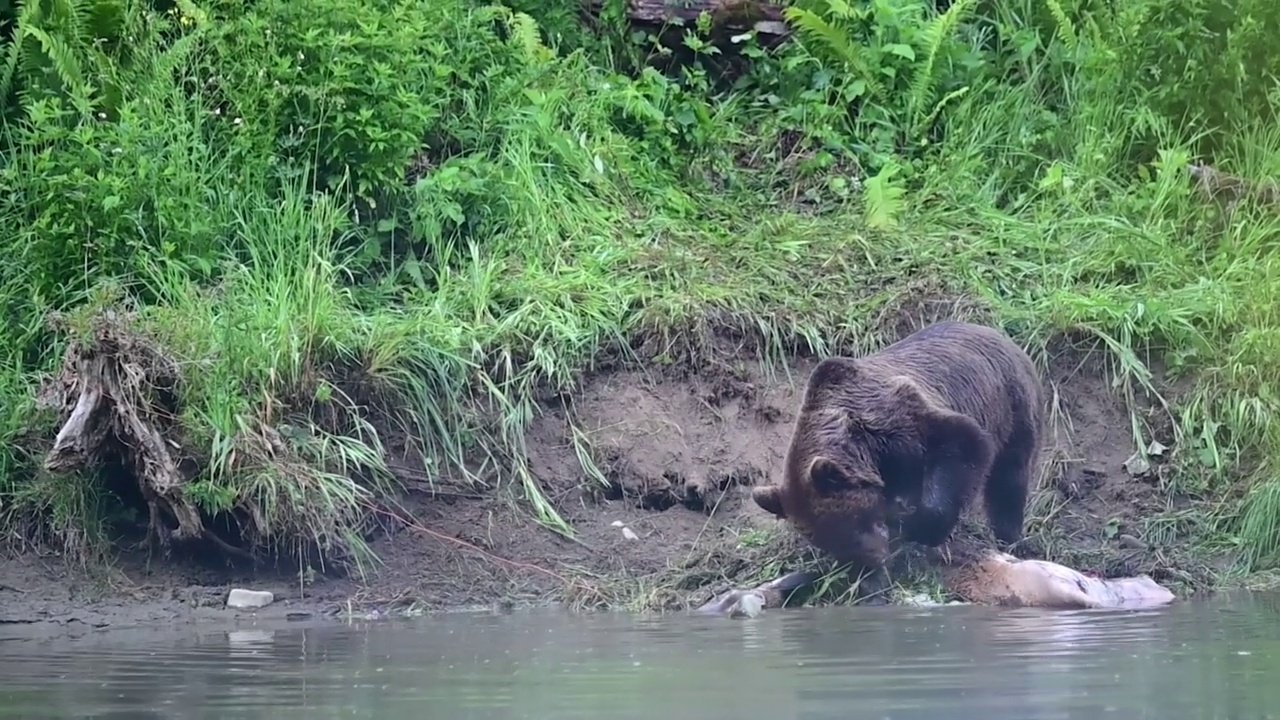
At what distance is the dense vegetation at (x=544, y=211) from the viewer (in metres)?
8.91

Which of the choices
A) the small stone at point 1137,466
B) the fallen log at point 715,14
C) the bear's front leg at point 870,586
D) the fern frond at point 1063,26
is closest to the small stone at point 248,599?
the bear's front leg at point 870,586

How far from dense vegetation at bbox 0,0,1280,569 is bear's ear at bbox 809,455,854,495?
5.70ft

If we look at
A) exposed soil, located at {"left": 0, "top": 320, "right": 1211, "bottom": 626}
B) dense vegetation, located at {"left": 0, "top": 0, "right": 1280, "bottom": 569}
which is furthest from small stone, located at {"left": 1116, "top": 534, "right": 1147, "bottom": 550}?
dense vegetation, located at {"left": 0, "top": 0, "right": 1280, "bottom": 569}

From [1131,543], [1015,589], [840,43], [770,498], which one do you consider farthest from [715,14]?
[1015,589]

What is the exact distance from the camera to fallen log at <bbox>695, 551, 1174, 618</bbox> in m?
7.57

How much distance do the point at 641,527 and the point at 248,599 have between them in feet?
7.15

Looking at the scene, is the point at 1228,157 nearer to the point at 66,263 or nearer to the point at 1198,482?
the point at 1198,482

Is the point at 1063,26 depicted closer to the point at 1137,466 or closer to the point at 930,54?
the point at 930,54

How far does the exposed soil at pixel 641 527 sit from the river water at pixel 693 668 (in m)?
0.70

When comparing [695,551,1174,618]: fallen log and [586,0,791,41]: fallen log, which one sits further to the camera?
[586,0,791,41]: fallen log

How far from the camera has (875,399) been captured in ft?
26.5

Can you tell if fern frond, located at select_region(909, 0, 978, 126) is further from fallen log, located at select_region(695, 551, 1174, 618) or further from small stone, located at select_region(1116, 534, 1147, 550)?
fallen log, located at select_region(695, 551, 1174, 618)

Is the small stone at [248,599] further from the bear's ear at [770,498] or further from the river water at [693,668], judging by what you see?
the bear's ear at [770,498]

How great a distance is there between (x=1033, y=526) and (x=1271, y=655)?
11.4 ft
